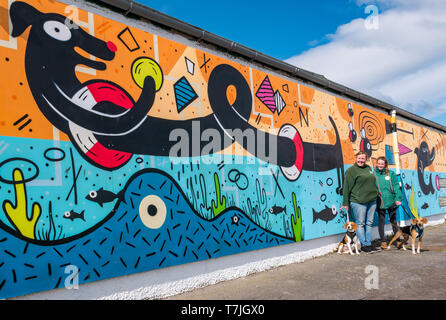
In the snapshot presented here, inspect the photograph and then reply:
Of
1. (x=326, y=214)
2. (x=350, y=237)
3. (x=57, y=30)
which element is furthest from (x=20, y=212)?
(x=350, y=237)

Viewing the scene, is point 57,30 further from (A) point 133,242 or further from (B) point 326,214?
(B) point 326,214

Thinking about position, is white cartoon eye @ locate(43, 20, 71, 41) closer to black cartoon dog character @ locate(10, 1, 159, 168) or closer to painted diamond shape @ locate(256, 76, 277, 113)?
black cartoon dog character @ locate(10, 1, 159, 168)

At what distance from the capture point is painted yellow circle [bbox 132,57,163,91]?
4.28 metres

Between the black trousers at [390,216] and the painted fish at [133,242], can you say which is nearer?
the painted fish at [133,242]

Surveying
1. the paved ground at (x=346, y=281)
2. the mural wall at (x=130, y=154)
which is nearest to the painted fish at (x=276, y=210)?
the mural wall at (x=130, y=154)

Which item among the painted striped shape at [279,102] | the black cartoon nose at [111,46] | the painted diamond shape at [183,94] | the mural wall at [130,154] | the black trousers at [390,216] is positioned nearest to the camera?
the mural wall at [130,154]

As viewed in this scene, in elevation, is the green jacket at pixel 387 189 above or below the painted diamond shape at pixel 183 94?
below

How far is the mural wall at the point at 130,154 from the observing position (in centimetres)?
330

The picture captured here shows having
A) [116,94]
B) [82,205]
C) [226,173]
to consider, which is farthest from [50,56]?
[226,173]

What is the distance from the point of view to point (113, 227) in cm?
384

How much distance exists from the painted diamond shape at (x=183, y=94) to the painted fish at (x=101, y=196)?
1.48 metres

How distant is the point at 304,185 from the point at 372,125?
12.7ft

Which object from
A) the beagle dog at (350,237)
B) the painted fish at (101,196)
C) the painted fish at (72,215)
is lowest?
the beagle dog at (350,237)

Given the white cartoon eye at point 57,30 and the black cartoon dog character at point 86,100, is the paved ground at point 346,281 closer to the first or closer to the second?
the black cartoon dog character at point 86,100
